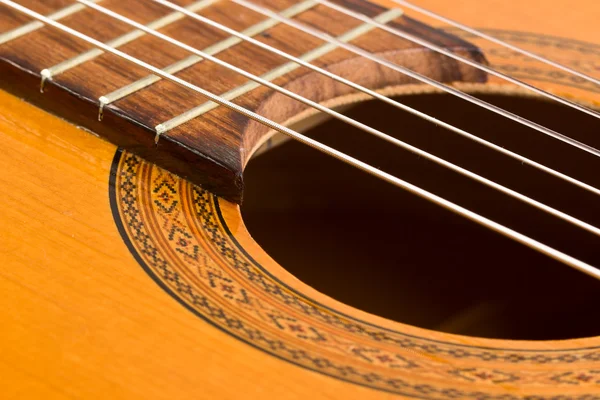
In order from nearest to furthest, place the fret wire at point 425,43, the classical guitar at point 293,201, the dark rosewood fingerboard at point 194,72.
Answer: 1. the classical guitar at point 293,201
2. the dark rosewood fingerboard at point 194,72
3. the fret wire at point 425,43

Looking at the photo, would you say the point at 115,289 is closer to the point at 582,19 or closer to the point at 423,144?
the point at 423,144

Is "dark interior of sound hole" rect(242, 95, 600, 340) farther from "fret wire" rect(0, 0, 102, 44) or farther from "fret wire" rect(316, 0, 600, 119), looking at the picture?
"fret wire" rect(0, 0, 102, 44)

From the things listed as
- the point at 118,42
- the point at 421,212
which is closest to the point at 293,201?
the point at 421,212

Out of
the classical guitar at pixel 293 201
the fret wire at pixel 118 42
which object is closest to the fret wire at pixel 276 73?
the classical guitar at pixel 293 201

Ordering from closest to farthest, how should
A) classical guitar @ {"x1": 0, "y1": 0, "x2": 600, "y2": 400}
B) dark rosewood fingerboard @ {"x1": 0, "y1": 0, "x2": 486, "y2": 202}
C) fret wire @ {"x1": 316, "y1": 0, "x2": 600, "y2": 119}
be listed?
classical guitar @ {"x1": 0, "y1": 0, "x2": 600, "y2": 400} < dark rosewood fingerboard @ {"x1": 0, "y1": 0, "x2": 486, "y2": 202} < fret wire @ {"x1": 316, "y1": 0, "x2": 600, "y2": 119}

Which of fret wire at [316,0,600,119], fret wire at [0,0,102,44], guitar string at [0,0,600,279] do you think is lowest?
guitar string at [0,0,600,279]

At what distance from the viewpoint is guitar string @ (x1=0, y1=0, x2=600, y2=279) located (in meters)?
0.65

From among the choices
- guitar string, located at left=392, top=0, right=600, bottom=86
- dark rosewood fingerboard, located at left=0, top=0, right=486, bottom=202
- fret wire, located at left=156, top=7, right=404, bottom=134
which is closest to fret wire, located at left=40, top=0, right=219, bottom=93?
dark rosewood fingerboard, located at left=0, top=0, right=486, bottom=202

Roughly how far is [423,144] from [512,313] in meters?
0.20

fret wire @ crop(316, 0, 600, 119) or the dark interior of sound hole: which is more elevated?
fret wire @ crop(316, 0, 600, 119)

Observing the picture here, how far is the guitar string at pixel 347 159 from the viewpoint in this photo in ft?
2.12

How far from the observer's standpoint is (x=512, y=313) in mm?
916

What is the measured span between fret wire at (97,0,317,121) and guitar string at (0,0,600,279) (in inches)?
0.6

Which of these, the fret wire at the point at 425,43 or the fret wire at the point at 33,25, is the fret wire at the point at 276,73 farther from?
the fret wire at the point at 33,25
